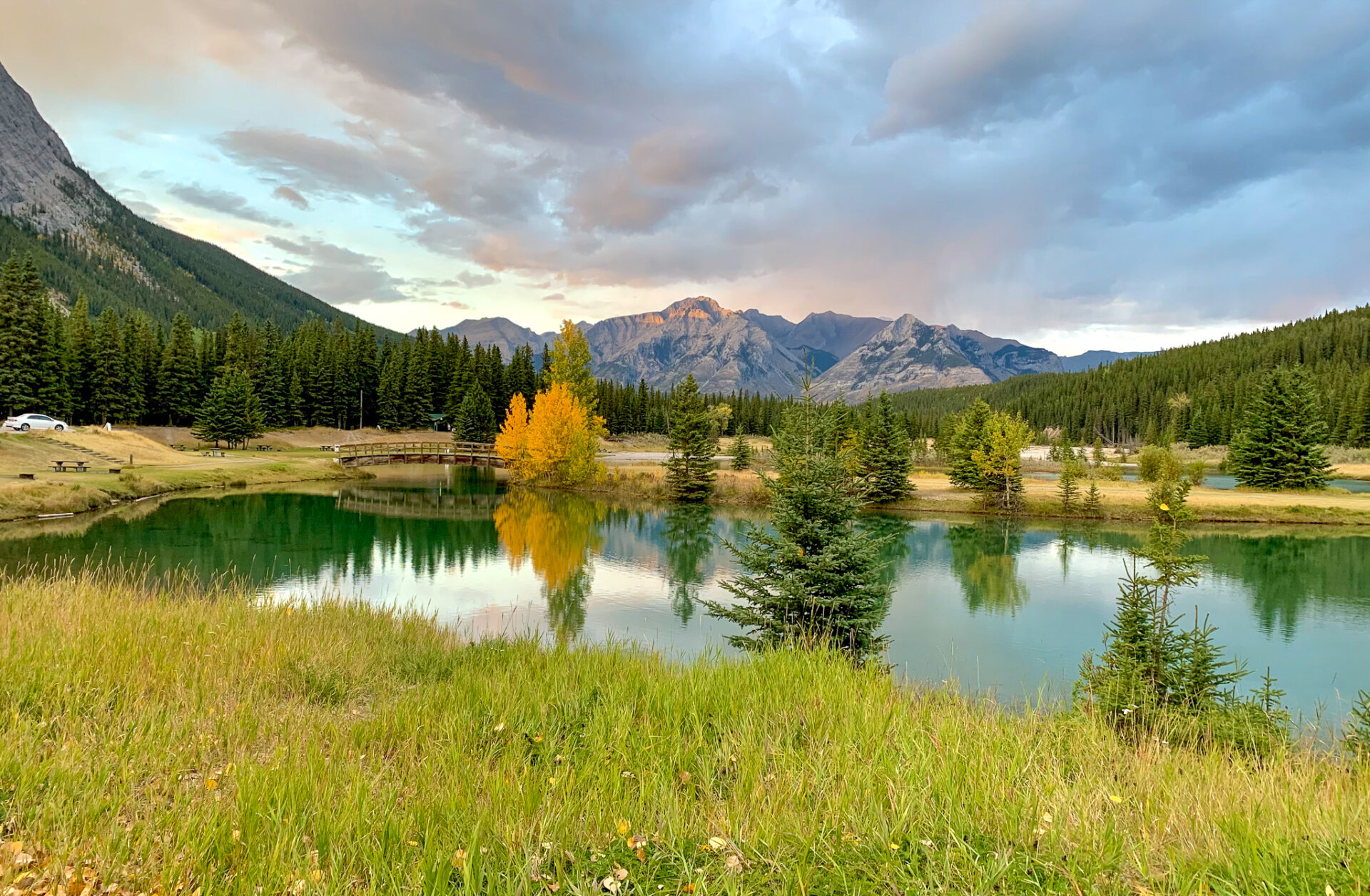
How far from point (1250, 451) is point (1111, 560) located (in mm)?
37223

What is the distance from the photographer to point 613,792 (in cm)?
376

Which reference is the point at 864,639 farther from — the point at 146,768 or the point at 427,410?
the point at 427,410

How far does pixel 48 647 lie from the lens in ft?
19.5

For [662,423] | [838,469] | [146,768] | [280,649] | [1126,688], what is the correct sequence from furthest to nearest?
[662,423]
[838,469]
[1126,688]
[280,649]
[146,768]

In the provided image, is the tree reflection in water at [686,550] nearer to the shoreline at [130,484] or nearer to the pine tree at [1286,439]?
the shoreline at [130,484]

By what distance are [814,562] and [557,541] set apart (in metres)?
23.5

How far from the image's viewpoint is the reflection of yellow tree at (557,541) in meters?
21.1

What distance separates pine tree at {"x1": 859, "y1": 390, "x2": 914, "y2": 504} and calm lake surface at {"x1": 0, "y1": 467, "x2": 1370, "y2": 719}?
19.7 feet

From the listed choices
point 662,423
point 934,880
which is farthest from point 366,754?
point 662,423

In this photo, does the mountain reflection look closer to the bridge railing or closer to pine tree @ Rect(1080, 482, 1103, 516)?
pine tree @ Rect(1080, 482, 1103, 516)

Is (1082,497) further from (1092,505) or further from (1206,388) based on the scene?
(1206,388)

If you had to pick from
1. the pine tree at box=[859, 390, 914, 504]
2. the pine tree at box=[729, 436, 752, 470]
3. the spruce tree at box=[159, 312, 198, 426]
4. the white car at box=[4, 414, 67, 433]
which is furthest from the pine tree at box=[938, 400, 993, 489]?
the spruce tree at box=[159, 312, 198, 426]

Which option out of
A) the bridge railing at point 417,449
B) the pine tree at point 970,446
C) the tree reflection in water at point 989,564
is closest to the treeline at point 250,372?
the bridge railing at point 417,449

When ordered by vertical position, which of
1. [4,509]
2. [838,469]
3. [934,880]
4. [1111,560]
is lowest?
[1111,560]
